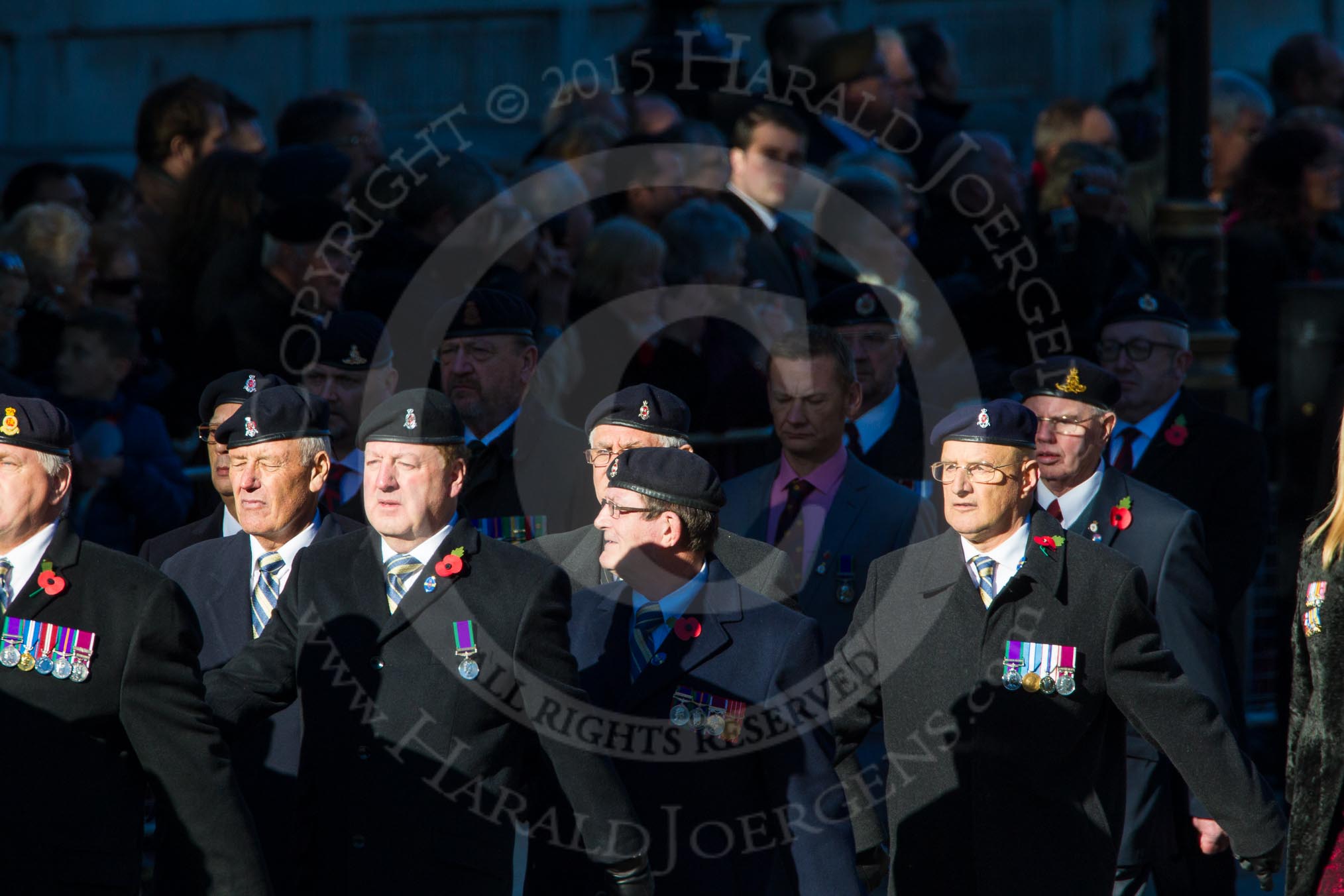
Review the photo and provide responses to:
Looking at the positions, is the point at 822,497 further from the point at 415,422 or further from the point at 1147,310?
the point at 415,422

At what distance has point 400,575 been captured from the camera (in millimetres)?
5867

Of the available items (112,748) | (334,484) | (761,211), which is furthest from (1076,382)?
(112,748)

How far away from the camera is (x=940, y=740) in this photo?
20.1 feet

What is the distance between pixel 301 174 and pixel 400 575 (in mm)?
3350

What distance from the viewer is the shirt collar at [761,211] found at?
9984mm

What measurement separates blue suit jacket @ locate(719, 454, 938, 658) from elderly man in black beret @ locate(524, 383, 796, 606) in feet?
2.43

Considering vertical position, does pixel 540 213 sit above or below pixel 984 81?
below

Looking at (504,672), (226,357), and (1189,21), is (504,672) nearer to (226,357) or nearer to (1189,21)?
(226,357)

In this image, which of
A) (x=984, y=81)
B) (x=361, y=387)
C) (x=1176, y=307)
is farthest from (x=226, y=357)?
(x=984, y=81)

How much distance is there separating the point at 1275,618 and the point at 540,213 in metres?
4.06

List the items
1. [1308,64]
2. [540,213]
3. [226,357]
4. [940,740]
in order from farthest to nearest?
[1308,64] → [540,213] → [226,357] → [940,740]

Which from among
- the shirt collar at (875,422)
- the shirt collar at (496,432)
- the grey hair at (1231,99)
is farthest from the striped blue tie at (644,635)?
the grey hair at (1231,99)

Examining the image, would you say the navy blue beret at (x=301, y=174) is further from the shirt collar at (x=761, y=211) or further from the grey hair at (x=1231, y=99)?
the grey hair at (x=1231, y=99)

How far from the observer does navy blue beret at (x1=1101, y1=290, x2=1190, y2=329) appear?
27.6 feet
